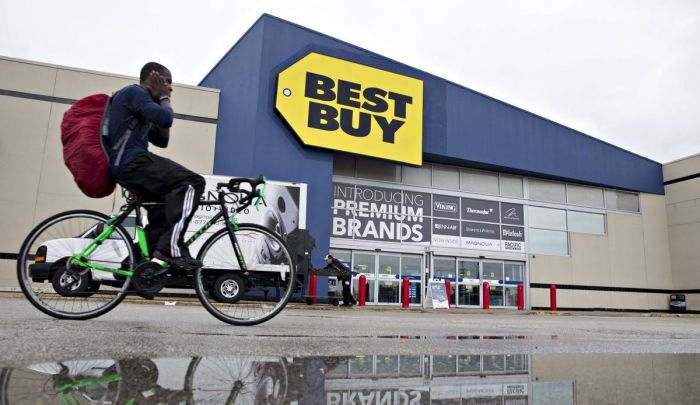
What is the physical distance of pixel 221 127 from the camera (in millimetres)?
17266

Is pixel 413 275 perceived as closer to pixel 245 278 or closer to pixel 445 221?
pixel 445 221

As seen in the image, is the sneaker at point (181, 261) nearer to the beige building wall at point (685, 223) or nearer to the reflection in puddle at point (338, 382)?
the reflection in puddle at point (338, 382)

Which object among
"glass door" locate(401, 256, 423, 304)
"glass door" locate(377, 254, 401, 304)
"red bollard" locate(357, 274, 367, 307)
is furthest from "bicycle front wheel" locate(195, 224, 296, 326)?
"glass door" locate(401, 256, 423, 304)

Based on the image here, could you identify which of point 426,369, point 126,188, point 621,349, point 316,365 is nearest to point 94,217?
point 126,188

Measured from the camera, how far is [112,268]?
3.34 meters

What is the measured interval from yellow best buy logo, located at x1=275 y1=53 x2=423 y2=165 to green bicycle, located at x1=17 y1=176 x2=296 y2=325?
43.1ft

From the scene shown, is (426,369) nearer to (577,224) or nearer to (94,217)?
(94,217)

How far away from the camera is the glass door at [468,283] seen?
1964cm

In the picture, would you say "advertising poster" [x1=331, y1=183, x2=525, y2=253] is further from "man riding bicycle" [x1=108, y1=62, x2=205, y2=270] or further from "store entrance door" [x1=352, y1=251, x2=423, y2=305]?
"man riding bicycle" [x1=108, y1=62, x2=205, y2=270]

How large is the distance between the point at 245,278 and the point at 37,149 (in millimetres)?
14707

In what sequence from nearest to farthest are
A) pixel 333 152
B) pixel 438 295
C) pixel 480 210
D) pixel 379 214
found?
1. pixel 438 295
2. pixel 333 152
3. pixel 379 214
4. pixel 480 210

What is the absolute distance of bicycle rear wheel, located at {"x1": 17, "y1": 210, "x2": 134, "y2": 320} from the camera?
10.8 ft

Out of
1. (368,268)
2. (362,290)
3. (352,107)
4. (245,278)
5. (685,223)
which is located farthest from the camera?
(685,223)

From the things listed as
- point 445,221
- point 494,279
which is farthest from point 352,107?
point 494,279
